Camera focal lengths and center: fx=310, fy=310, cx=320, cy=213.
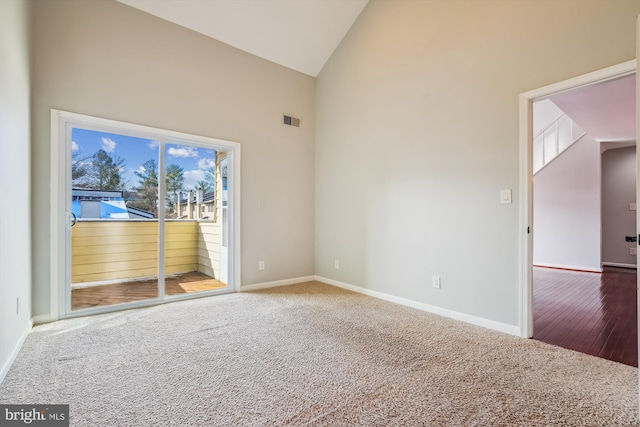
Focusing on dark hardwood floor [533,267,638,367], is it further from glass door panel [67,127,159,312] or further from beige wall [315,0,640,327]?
glass door panel [67,127,159,312]

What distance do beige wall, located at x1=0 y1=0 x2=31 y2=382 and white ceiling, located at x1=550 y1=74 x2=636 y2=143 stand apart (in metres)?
4.37

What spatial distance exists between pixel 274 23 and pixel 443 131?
257 centimetres

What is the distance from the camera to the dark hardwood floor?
2463 mm

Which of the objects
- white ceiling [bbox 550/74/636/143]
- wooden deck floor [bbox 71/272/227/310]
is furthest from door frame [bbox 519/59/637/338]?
wooden deck floor [bbox 71/272/227/310]

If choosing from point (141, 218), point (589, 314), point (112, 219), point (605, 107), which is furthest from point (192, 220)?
point (605, 107)

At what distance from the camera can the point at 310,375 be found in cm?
197

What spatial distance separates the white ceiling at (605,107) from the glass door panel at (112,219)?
14.3ft

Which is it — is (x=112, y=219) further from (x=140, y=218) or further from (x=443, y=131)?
(x=443, y=131)

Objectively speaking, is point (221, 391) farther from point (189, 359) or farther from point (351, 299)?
point (351, 299)

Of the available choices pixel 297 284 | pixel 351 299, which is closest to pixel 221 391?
pixel 351 299

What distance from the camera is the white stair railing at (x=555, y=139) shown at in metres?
6.27

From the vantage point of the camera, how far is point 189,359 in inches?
86.3

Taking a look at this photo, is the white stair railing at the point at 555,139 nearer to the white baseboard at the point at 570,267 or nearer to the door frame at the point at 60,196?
the white baseboard at the point at 570,267

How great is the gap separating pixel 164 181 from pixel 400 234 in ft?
9.25
